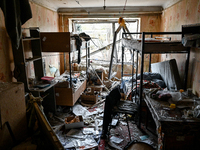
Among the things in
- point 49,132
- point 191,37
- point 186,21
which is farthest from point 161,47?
point 49,132

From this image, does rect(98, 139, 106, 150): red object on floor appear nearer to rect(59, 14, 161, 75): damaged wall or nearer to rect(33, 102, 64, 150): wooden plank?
rect(33, 102, 64, 150): wooden plank

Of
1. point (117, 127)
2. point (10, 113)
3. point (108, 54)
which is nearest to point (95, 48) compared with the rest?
point (108, 54)

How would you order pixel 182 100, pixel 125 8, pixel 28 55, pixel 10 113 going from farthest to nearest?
pixel 125 8 → pixel 28 55 → pixel 182 100 → pixel 10 113

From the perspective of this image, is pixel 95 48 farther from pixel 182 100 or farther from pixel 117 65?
pixel 182 100

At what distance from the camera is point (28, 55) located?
367 cm

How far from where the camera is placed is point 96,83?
5.31 m

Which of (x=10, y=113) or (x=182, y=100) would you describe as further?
(x=182, y=100)

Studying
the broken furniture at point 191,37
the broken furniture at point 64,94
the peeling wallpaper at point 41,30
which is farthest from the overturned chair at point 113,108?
the peeling wallpaper at point 41,30

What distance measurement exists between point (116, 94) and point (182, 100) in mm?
1158

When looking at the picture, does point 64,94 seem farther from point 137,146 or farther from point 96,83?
point 137,146

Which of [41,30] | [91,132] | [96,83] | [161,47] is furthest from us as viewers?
[96,83]

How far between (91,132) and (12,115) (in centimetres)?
160

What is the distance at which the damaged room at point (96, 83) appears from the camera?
6.56ft

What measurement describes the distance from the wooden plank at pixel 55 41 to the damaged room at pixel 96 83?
21 millimetres
